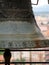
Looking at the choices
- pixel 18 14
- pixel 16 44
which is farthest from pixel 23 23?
pixel 16 44

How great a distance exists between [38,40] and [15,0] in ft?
0.85

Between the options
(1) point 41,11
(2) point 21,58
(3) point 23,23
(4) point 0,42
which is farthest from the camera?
(2) point 21,58

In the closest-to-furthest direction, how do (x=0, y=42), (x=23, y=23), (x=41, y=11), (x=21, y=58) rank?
1. (x=0, y=42)
2. (x=23, y=23)
3. (x=41, y=11)
4. (x=21, y=58)

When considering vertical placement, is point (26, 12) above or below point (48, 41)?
above

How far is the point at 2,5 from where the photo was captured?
3.05ft

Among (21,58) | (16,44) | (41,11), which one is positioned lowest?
(21,58)

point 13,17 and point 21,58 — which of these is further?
point 21,58

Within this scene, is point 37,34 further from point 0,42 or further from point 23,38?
point 0,42

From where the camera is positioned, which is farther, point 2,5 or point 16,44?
point 2,5

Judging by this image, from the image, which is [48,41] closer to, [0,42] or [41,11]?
[0,42]

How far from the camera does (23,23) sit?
0.92m

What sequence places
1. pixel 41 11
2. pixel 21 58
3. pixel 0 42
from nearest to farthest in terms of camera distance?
pixel 0 42 < pixel 41 11 < pixel 21 58

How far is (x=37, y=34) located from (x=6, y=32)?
0.15m

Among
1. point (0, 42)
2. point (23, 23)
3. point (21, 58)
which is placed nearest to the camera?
point (0, 42)
